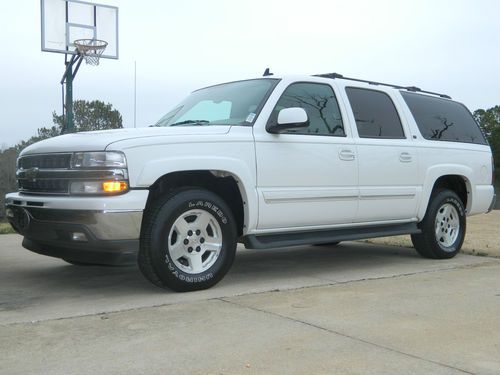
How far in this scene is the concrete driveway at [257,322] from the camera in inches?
130

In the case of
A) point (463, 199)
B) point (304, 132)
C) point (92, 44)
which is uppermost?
point (92, 44)

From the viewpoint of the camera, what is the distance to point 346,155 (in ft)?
19.7

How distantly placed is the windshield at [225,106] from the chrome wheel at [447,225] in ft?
9.59

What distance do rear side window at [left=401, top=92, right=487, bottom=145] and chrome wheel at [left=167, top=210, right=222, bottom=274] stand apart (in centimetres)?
326

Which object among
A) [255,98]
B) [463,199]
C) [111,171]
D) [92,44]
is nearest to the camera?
[111,171]

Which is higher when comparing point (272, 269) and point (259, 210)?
point (259, 210)

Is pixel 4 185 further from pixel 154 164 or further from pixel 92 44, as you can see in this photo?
pixel 154 164

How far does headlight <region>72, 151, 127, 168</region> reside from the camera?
461 cm

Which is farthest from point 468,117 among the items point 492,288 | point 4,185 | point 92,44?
point 4,185

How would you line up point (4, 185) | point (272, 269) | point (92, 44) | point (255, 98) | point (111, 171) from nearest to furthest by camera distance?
1. point (111, 171)
2. point (255, 98)
3. point (272, 269)
4. point (92, 44)
5. point (4, 185)

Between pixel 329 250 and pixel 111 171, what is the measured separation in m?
4.35

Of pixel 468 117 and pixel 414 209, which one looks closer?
pixel 414 209

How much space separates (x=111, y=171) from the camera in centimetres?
459

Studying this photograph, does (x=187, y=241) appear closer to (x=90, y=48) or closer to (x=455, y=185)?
(x=455, y=185)
